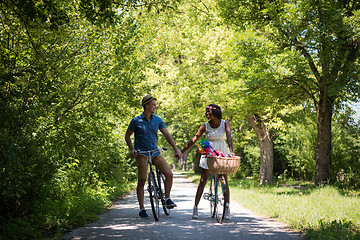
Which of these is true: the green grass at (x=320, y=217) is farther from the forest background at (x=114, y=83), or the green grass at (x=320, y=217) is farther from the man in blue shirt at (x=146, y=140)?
the forest background at (x=114, y=83)

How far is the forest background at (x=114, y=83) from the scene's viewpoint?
5.72 m

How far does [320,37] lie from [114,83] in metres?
6.73

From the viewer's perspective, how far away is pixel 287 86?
1415 centimetres

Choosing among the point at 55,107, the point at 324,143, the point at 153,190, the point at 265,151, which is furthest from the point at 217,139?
the point at 265,151

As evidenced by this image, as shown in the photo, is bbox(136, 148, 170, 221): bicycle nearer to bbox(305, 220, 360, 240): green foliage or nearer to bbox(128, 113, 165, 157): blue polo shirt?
bbox(128, 113, 165, 157): blue polo shirt

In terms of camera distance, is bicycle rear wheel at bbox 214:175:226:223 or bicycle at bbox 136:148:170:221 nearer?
bicycle rear wheel at bbox 214:175:226:223

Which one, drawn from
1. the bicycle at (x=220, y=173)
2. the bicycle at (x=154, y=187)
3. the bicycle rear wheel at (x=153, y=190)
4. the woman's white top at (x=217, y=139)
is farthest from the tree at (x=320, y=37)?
the bicycle rear wheel at (x=153, y=190)

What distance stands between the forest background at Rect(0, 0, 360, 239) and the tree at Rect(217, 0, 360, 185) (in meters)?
0.04

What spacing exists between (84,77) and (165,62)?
18.4 metres

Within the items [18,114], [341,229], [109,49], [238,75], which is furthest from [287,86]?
[18,114]

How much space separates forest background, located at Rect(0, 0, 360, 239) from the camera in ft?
18.8

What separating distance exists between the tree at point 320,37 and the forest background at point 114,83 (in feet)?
0.13

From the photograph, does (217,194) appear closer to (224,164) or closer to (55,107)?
(224,164)

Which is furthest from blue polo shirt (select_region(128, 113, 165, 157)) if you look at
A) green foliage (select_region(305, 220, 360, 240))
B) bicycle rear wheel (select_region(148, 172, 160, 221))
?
green foliage (select_region(305, 220, 360, 240))
